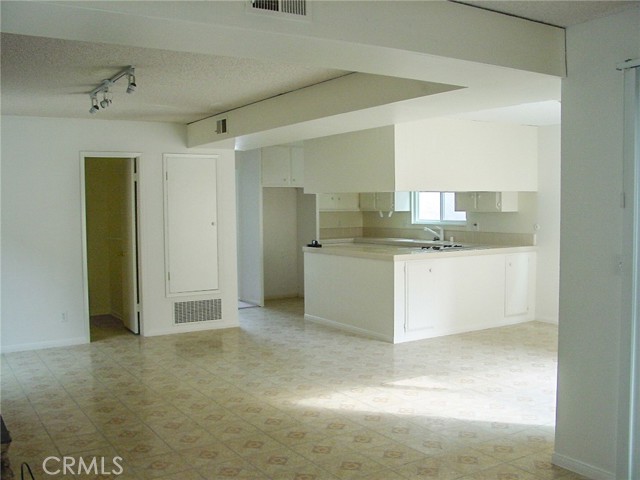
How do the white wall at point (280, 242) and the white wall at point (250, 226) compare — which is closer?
the white wall at point (250, 226)

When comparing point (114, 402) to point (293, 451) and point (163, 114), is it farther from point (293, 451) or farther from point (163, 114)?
point (163, 114)

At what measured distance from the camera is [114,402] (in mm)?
4926

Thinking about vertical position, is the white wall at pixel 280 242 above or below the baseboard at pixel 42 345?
above

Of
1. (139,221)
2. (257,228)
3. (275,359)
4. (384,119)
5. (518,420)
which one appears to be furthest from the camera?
(257,228)

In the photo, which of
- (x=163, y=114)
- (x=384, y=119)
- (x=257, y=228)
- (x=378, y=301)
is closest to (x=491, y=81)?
(x=384, y=119)

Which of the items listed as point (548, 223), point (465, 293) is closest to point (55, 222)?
point (465, 293)

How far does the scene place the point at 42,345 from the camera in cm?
687

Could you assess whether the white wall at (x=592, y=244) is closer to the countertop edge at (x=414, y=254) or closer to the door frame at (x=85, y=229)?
the countertop edge at (x=414, y=254)

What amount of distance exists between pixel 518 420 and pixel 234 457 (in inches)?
81.8

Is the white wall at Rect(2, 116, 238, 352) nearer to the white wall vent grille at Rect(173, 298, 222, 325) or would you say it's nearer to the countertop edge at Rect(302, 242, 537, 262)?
the white wall vent grille at Rect(173, 298, 222, 325)

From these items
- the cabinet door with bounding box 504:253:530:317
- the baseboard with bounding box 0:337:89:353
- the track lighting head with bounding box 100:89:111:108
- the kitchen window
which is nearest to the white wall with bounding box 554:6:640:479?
the track lighting head with bounding box 100:89:111:108

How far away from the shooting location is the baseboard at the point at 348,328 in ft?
22.7

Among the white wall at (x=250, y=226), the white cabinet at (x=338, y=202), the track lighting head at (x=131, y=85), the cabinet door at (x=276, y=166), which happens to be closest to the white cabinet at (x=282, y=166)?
the cabinet door at (x=276, y=166)

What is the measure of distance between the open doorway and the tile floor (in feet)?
2.58
